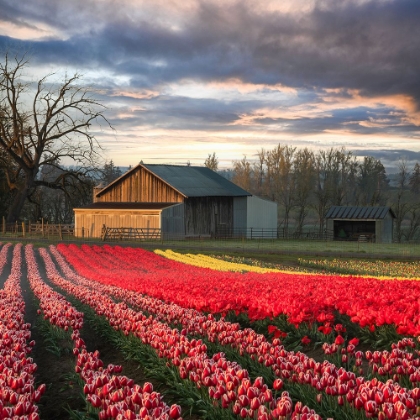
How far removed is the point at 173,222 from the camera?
180 ft

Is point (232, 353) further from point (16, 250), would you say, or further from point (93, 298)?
point (16, 250)

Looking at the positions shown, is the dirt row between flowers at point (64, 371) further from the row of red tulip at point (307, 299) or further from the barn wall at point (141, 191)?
the barn wall at point (141, 191)

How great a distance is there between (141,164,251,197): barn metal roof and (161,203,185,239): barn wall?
1975 mm

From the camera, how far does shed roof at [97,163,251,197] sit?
5891 centimetres

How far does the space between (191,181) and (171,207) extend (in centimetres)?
874

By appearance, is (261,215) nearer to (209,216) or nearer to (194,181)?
→ (194,181)

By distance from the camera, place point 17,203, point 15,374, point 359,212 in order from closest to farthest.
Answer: point 15,374
point 359,212
point 17,203

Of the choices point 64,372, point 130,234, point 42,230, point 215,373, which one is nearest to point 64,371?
point 64,372

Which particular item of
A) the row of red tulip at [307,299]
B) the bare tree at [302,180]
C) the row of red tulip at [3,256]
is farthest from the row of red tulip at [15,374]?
the bare tree at [302,180]

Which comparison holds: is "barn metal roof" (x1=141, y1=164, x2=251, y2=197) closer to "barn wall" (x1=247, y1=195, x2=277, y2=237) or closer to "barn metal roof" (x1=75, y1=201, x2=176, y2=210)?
"barn wall" (x1=247, y1=195, x2=277, y2=237)

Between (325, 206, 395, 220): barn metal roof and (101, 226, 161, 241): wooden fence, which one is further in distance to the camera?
(325, 206, 395, 220): barn metal roof

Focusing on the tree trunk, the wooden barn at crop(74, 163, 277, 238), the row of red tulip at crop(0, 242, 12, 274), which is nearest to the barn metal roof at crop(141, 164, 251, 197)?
the wooden barn at crop(74, 163, 277, 238)

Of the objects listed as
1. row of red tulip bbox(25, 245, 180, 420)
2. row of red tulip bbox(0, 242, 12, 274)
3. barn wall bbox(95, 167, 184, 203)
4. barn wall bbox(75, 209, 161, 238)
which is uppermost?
barn wall bbox(95, 167, 184, 203)

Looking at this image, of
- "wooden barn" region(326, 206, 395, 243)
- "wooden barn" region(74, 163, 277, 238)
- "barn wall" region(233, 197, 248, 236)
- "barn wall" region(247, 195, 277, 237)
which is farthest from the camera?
"barn wall" region(247, 195, 277, 237)
